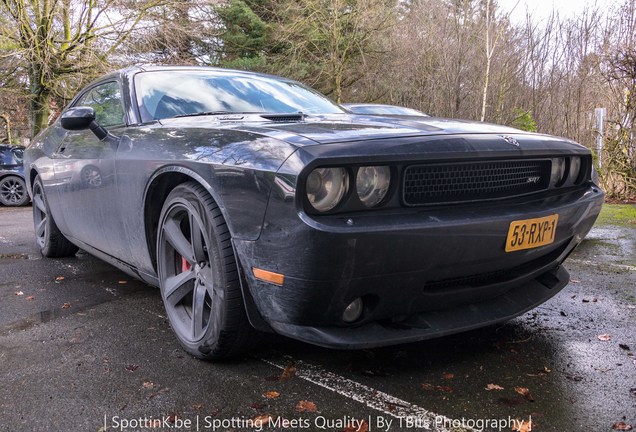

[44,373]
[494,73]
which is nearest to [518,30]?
[494,73]

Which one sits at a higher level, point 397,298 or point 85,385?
point 397,298

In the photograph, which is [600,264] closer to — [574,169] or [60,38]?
[574,169]

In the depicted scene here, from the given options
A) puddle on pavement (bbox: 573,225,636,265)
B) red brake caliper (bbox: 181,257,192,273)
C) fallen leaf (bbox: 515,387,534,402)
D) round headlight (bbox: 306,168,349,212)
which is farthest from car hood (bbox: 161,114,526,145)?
puddle on pavement (bbox: 573,225,636,265)

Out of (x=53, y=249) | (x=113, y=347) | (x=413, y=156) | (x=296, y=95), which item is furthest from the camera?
(x=53, y=249)

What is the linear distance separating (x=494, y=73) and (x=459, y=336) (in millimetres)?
12598

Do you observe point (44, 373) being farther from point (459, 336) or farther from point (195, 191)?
point (459, 336)

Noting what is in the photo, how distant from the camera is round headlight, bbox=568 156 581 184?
109 inches

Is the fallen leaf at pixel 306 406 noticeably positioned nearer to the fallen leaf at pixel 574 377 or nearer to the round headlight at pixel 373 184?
the round headlight at pixel 373 184

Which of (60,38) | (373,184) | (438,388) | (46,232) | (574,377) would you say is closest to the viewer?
(373,184)

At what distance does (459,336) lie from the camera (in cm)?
281

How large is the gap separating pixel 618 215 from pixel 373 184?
20.5ft

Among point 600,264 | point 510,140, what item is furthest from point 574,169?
point 600,264

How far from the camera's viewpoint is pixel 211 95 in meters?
3.33

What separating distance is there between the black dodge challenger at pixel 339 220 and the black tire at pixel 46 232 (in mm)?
1898
